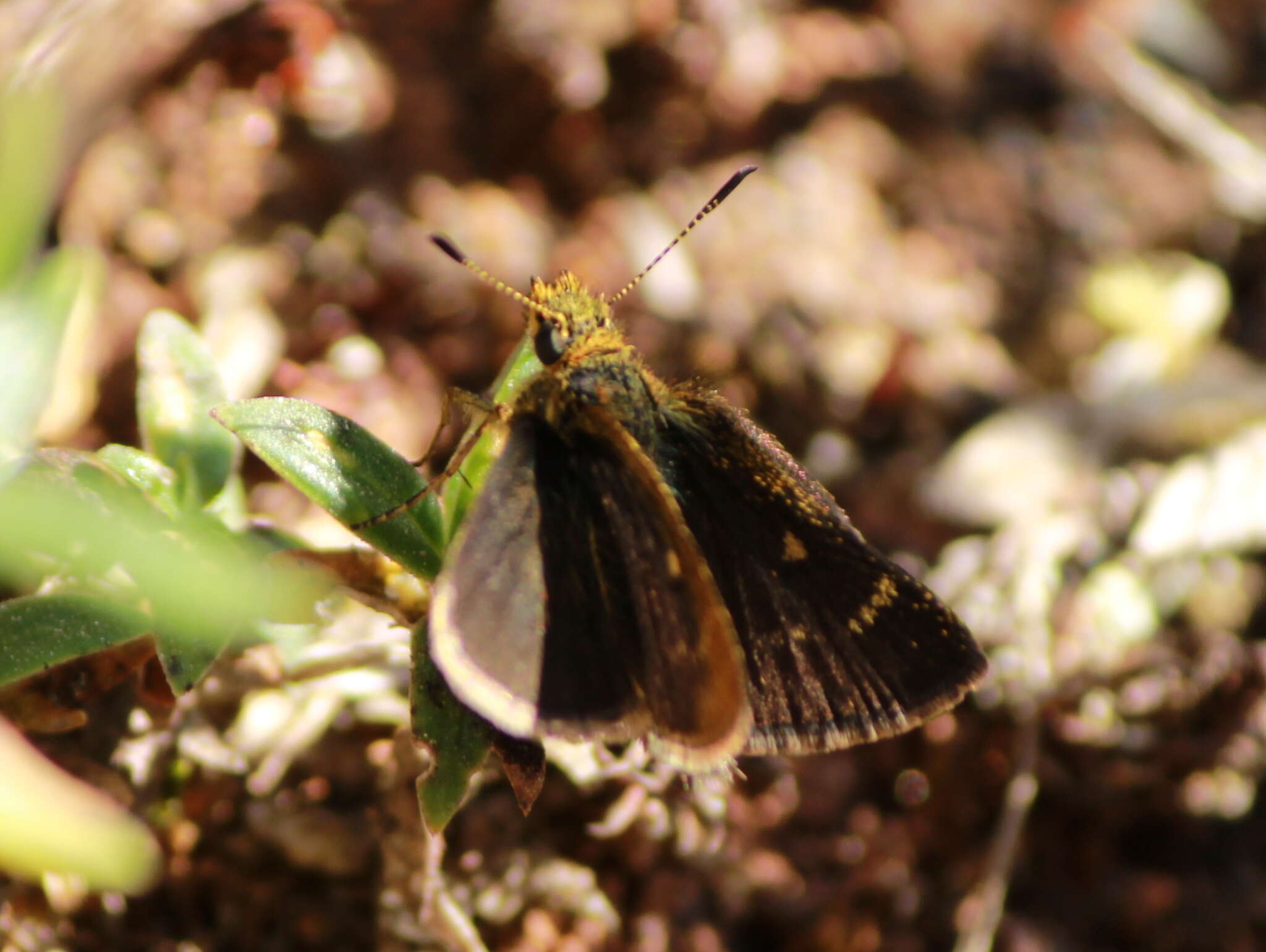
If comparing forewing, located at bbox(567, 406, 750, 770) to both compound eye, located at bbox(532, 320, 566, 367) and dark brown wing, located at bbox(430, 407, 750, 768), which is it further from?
compound eye, located at bbox(532, 320, 566, 367)

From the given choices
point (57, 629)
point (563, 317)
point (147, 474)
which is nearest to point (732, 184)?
point (563, 317)

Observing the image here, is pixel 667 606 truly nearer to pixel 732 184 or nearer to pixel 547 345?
pixel 547 345

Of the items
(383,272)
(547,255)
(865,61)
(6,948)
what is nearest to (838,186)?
(865,61)

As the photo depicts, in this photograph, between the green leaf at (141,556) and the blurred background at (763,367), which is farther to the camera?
→ the blurred background at (763,367)

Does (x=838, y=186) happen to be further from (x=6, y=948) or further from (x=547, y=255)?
(x=6, y=948)

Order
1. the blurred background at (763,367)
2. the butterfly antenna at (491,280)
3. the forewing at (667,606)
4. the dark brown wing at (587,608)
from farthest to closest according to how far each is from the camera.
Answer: the blurred background at (763,367)
the butterfly antenna at (491,280)
the forewing at (667,606)
the dark brown wing at (587,608)

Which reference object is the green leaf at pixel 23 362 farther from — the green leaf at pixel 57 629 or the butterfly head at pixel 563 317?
the butterfly head at pixel 563 317

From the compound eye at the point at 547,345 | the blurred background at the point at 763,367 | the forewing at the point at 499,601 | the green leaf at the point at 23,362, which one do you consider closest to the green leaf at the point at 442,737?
the forewing at the point at 499,601
